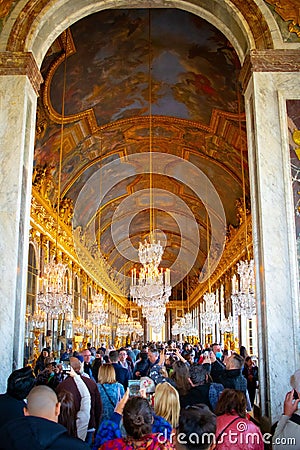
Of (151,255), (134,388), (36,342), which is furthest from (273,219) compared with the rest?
(36,342)

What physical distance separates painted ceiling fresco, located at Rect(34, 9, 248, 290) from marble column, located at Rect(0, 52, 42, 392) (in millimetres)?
3846

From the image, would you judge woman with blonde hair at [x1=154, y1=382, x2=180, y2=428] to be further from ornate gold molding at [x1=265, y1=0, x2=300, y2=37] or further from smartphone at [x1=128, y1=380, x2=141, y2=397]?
ornate gold molding at [x1=265, y1=0, x2=300, y2=37]

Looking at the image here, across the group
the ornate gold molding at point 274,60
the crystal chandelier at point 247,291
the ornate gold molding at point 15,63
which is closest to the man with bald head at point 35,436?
the ornate gold molding at point 15,63

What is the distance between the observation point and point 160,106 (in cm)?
1466

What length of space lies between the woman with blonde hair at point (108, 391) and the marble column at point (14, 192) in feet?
5.18

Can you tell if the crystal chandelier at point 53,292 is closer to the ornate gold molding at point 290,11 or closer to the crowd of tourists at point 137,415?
the crowd of tourists at point 137,415

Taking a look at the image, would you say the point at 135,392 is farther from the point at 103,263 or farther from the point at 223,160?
the point at 103,263

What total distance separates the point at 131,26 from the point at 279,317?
745cm

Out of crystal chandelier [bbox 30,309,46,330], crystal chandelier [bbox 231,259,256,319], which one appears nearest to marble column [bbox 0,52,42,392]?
crystal chandelier [bbox 231,259,256,319]

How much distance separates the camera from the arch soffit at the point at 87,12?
23.9 feet

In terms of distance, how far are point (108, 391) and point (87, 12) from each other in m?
5.80

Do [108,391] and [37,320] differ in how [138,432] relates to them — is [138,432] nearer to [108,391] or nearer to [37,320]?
[108,391]

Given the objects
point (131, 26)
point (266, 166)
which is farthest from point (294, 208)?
point (131, 26)

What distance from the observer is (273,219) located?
6531mm
